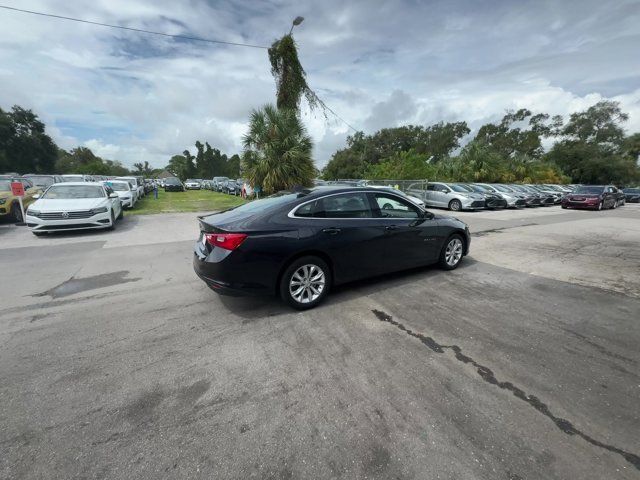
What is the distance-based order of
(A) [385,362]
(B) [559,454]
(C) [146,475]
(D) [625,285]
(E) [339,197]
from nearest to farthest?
(C) [146,475], (B) [559,454], (A) [385,362], (E) [339,197], (D) [625,285]

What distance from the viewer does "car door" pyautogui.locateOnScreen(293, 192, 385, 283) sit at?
3855mm

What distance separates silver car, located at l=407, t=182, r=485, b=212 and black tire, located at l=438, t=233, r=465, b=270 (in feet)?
40.4

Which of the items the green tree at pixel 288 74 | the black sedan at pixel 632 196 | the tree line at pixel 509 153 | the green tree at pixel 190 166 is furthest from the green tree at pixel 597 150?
the green tree at pixel 190 166

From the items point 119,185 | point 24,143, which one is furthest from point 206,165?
point 119,185

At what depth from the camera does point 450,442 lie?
1.99 metres

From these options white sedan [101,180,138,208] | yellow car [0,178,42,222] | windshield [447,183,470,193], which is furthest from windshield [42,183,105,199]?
windshield [447,183,470,193]

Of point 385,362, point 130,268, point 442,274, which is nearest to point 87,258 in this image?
point 130,268

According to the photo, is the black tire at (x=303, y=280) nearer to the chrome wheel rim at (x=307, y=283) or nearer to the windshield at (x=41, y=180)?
the chrome wheel rim at (x=307, y=283)

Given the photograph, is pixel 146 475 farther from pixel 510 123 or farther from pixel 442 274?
pixel 510 123

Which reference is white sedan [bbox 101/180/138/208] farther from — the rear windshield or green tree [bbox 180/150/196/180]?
green tree [bbox 180/150/196/180]

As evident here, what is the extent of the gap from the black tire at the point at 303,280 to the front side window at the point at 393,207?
1.32 m

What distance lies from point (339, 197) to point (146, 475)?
11.3 ft

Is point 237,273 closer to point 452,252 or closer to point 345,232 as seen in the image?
point 345,232

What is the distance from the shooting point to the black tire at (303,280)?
146 inches
